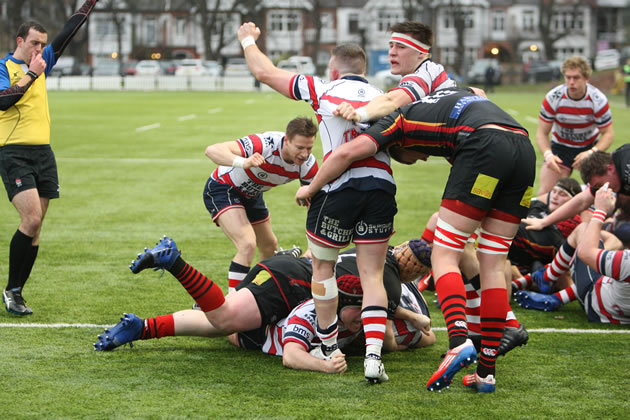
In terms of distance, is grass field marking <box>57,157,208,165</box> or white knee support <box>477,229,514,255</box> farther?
grass field marking <box>57,157,208,165</box>

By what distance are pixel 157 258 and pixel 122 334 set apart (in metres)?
0.82

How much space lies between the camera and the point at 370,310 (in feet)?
17.5

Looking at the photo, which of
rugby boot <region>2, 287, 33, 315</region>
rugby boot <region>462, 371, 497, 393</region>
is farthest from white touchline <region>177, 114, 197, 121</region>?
rugby boot <region>462, 371, 497, 393</region>

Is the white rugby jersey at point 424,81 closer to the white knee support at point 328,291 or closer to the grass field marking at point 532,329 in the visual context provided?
the white knee support at point 328,291

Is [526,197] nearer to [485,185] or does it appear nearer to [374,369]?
[485,185]

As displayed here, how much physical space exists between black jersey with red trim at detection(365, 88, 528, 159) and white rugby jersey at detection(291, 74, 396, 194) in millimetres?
251

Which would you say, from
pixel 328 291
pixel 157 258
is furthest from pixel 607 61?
pixel 157 258

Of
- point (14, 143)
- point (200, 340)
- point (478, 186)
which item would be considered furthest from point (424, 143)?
point (14, 143)

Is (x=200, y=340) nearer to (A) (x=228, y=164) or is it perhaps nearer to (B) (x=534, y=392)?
(A) (x=228, y=164)

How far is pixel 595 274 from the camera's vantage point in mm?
6910

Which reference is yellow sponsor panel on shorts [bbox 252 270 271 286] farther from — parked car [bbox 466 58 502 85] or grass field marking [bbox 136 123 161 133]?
parked car [bbox 466 58 502 85]

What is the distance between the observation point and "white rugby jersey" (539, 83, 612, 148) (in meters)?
10.1

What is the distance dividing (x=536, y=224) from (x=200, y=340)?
11.4ft

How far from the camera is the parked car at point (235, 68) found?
6588 centimetres
